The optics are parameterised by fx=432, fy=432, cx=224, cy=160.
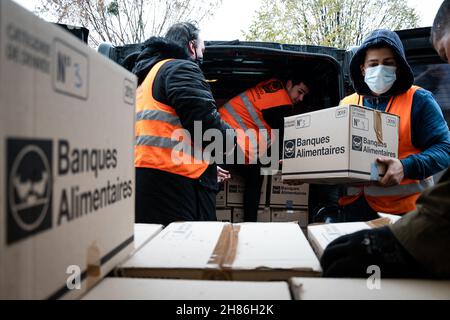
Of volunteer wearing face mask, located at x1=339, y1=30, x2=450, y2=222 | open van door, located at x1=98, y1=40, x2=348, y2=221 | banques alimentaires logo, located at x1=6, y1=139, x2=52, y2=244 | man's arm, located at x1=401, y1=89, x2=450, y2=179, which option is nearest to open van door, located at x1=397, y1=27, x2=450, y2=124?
open van door, located at x1=98, y1=40, x2=348, y2=221

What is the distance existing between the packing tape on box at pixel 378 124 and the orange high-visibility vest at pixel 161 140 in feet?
3.31

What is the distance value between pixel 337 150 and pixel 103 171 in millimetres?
1511

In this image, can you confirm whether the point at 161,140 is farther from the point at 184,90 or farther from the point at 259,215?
the point at 259,215

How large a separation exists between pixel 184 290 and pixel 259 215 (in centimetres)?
351

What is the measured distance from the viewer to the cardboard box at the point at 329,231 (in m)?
1.37

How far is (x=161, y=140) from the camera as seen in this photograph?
2.38 metres

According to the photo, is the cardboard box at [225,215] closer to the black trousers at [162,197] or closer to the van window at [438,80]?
the black trousers at [162,197]

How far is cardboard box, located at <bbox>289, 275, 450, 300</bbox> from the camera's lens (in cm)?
90

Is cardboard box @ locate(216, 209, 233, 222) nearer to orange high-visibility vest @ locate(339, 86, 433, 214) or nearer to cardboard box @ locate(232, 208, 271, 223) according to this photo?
cardboard box @ locate(232, 208, 271, 223)

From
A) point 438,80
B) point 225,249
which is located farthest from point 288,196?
point 225,249

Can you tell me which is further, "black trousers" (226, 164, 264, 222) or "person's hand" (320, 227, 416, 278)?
"black trousers" (226, 164, 264, 222)

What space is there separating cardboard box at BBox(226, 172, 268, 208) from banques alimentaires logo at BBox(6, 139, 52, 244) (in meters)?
3.68

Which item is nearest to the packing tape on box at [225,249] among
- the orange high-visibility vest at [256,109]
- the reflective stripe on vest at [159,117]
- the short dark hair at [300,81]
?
the reflective stripe on vest at [159,117]
